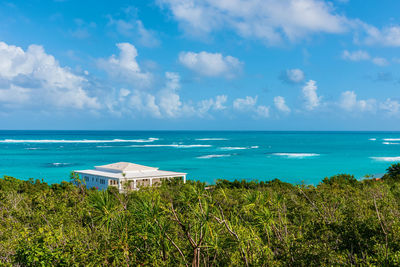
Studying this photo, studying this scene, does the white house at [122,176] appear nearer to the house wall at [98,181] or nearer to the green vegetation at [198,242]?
the house wall at [98,181]

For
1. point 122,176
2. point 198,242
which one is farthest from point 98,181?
point 198,242

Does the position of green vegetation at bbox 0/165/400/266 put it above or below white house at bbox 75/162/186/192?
above

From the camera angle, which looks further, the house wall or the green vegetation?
the house wall

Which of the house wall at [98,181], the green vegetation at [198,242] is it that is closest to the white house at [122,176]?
the house wall at [98,181]

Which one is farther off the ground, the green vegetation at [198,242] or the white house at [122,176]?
the green vegetation at [198,242]

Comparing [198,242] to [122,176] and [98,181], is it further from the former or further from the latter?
[98,181]

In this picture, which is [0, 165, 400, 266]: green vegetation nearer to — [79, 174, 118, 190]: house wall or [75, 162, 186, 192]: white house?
[75, 162, 186, 192]: white house

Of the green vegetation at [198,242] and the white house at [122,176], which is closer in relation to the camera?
the green vegetation at [198,242]

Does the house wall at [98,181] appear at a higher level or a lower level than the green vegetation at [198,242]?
lower

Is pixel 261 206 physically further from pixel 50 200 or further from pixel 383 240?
pixel 50 200

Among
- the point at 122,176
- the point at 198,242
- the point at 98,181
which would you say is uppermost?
the point at 198,242

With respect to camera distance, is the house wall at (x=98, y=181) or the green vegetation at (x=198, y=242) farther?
the house wall at (x=98, y=181)

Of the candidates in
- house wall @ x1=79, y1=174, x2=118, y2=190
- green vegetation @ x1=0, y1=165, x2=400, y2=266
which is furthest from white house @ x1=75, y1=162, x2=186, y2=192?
green vegetation @ x1=0, y1=165, x2=400, y2=266
